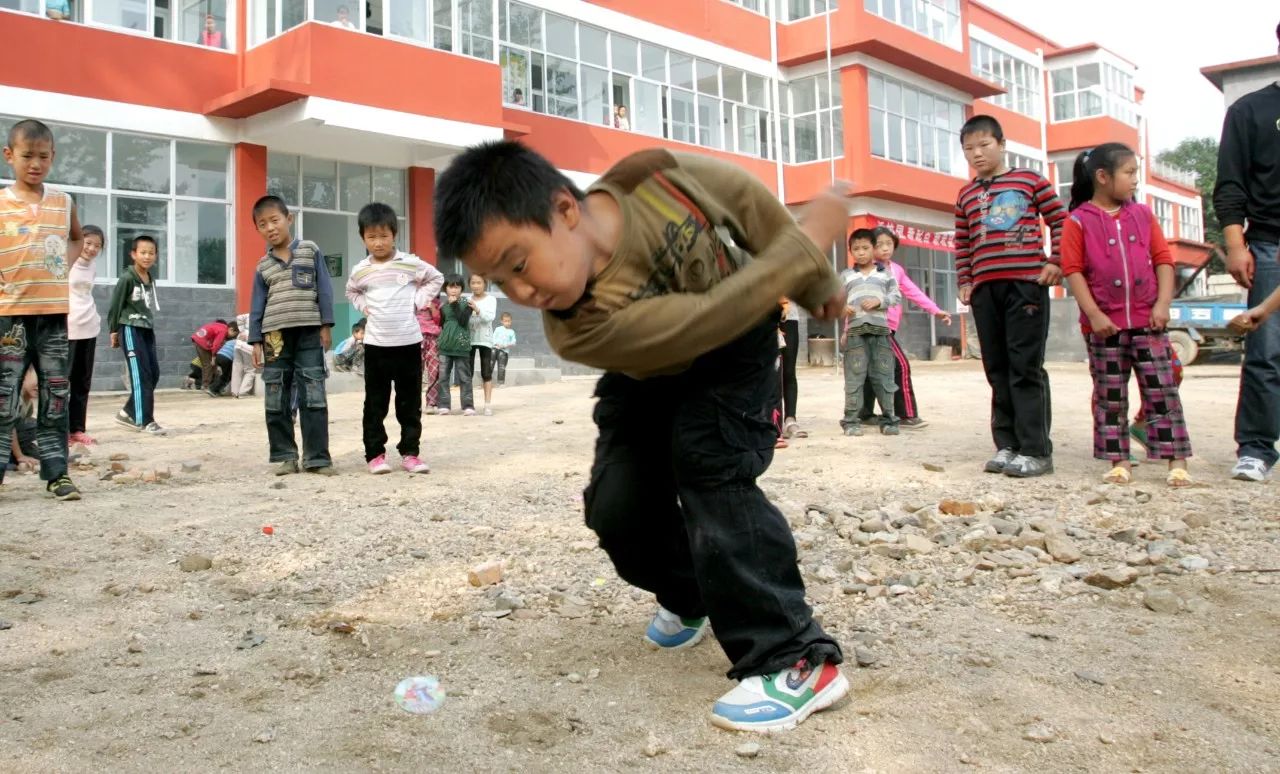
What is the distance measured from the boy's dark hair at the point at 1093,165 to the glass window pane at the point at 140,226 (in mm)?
12500

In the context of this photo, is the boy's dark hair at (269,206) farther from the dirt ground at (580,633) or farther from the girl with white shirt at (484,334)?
the girl with white shirt at (484,334)

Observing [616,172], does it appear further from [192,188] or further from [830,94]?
[830,94]

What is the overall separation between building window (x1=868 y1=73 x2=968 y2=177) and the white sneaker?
19344mm

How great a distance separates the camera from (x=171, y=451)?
7.13m

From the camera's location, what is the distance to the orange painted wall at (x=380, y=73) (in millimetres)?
14125

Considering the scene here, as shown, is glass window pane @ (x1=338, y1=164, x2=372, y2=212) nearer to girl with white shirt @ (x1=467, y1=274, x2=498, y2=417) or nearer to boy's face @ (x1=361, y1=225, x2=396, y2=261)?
girl with white shirt @ (x1=467, y1=274, x2=498, y2=417)

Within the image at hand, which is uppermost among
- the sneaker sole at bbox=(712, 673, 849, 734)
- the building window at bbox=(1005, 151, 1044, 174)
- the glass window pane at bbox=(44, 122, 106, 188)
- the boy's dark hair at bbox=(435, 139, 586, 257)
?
the building window at bbox=(1005, 151, 1044, 174)

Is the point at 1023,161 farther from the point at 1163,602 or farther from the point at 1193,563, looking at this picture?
the point at 1163,602

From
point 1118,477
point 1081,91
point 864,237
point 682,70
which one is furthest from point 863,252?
point 1081,91

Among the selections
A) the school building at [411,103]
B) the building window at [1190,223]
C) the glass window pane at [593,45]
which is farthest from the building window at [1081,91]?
the glass window pane at [593,45]

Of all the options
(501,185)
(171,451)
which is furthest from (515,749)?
(171,451)

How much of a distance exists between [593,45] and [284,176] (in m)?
6.98

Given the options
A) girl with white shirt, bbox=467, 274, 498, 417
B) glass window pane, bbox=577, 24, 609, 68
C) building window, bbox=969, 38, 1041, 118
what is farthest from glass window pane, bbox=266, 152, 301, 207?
building window, bbox=969, 38, 1041, 118

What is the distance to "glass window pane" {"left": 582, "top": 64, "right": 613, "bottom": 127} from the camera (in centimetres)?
1945
